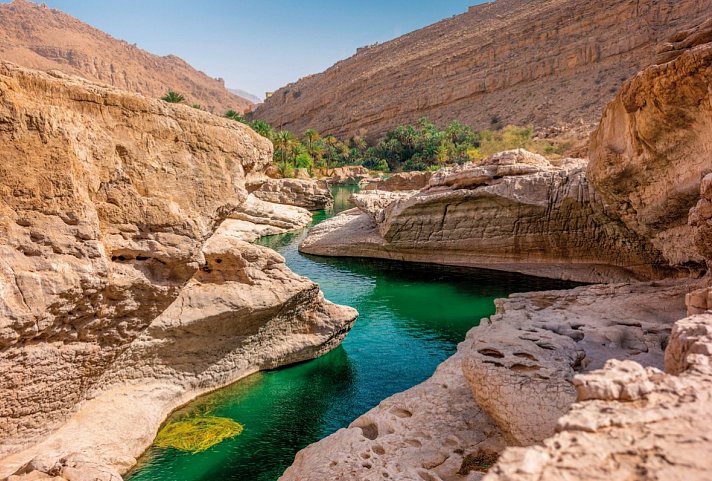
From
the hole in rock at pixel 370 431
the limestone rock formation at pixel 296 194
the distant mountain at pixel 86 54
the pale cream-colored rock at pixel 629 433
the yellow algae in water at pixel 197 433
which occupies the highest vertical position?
the distant mountain at pixel 86 54

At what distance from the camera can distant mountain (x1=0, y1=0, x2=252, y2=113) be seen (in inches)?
3796

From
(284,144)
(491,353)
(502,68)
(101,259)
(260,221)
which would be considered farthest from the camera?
(502,68)

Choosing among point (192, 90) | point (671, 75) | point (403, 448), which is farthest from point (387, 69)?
point (403, 448)

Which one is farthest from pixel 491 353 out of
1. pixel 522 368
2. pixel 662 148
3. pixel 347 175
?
pixel 347 175

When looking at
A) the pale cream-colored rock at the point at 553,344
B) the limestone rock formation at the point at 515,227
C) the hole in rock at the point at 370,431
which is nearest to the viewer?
the pale cream-colored rock at the point at 553,344

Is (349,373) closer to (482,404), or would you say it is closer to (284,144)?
(482,404)

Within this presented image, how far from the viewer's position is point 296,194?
35781 mm

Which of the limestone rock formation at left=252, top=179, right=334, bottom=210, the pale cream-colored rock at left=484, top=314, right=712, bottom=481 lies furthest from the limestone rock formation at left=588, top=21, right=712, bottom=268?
the limestone rock formation at left=252, top=179, right=334, bottom=210

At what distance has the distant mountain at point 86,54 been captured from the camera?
96.4 m

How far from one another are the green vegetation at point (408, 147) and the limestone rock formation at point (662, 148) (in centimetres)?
3129

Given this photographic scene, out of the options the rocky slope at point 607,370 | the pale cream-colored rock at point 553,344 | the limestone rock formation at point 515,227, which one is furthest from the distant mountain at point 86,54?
the pale cream-colored rock at point 553,344

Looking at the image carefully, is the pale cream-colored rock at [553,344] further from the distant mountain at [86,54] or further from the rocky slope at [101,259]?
the distant mountain at [86,54]

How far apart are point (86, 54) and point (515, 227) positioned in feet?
368

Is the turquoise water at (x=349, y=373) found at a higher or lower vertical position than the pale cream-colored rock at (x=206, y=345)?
lower
